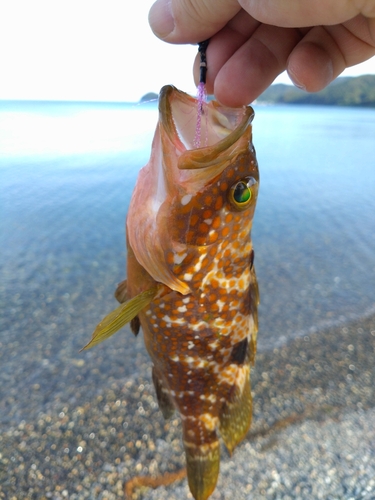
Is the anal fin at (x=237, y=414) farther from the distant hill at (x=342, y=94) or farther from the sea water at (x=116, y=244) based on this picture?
the distant hill at (x=342, y=94)

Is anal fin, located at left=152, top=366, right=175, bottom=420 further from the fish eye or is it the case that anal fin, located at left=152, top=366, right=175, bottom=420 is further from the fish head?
the fish eye

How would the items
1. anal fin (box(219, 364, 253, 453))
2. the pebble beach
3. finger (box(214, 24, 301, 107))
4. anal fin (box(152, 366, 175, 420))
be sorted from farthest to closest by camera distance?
the pebble beach
anal fin (box(152, 366, 175, 420))
anal fin (box(219, 364, 253, 453))
finger (box(214, 24, 301, 107))

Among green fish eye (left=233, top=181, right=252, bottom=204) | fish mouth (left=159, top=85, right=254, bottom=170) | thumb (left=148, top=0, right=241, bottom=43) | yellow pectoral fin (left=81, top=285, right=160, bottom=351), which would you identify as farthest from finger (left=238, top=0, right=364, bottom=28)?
yellow pectoral fin (left=81, top=285, right=160, bottom=351)

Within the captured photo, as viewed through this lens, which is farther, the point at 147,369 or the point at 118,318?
the point at 147,369

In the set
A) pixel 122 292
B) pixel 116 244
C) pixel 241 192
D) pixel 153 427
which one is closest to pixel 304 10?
pixel 241 192

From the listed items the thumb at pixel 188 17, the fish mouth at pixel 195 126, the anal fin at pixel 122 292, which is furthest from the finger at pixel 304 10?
the anal fin at pixel 122 292

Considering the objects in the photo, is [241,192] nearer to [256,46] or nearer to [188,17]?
[188,17]

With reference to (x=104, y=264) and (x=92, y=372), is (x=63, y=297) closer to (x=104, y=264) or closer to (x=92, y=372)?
(x=104, y=264)
